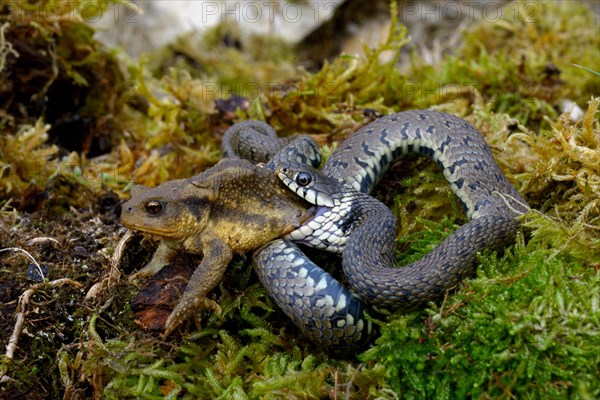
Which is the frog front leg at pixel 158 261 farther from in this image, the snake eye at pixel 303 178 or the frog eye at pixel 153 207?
the snake eye at pixel 303 178

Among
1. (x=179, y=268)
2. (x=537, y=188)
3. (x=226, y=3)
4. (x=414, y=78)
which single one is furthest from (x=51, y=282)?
(x=226, y=3)

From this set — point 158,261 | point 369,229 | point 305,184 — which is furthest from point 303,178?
point 158,261

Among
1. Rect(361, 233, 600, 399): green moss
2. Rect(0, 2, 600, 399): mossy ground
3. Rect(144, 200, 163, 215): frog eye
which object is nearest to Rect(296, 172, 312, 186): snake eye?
Rect(0, 2, 600, 399): mossy ground

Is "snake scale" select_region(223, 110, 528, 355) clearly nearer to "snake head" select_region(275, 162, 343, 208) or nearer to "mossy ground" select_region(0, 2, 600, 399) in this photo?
"snake head" select_region(275, 162, 343, 208)

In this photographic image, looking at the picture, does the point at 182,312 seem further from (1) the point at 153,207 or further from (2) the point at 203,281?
(1) the point at 153,207

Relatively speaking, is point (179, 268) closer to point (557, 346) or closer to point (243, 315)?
point (243, 315)

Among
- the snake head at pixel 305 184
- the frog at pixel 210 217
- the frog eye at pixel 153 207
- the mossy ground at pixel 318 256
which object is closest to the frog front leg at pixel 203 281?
the frog at pixel 210 217
